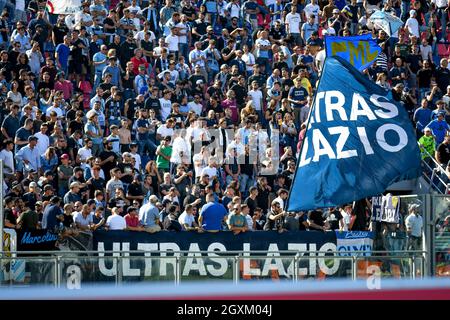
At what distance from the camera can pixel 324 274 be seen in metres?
12.0

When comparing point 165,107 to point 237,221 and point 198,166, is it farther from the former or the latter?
point 237,221

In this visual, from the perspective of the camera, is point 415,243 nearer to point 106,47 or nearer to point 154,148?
point 154,148

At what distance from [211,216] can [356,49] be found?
467 cm

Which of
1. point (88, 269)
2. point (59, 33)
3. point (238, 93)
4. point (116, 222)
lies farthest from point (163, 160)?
point (88, 269)

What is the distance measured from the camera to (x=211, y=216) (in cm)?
1670

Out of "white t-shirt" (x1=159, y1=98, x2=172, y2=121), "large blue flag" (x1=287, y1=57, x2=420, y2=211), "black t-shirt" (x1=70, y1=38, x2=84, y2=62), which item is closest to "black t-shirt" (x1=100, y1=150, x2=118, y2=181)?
"white t-shirt" (x1=159, y1=98, x2=172, y2=121)

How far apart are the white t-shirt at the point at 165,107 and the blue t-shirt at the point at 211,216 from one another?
4.35 m

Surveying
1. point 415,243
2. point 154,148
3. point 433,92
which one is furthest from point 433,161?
point 415,243

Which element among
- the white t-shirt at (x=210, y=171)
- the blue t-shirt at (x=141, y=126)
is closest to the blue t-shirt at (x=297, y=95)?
the white t-shirt at (x=210, y=171)

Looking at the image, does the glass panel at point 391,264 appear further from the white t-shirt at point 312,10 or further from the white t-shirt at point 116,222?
the white t-shirt at point 312,10

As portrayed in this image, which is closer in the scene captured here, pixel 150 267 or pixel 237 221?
pixel 150 267

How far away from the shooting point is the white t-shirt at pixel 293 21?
82.5ft

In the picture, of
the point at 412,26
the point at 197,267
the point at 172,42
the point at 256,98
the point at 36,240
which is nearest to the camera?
the point at 197,267

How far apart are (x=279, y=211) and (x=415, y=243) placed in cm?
393
